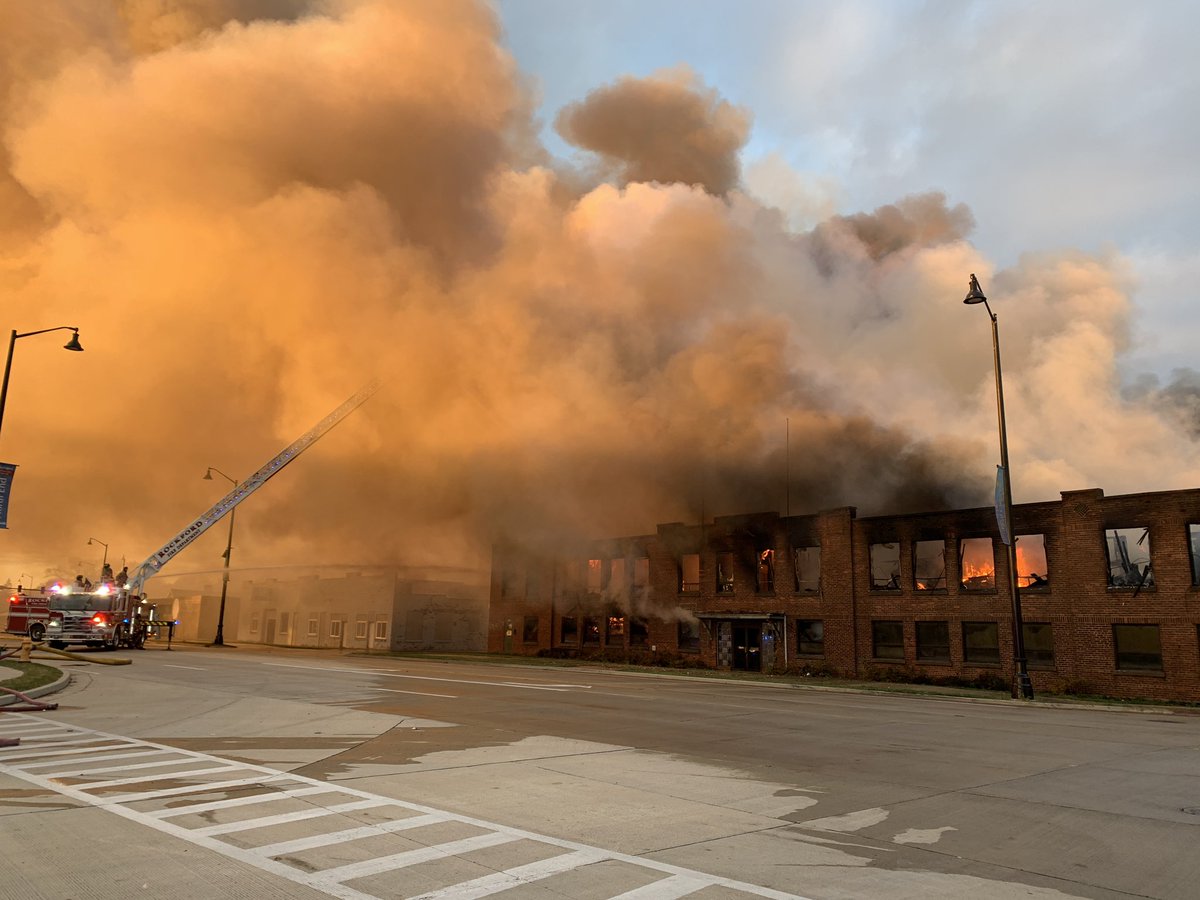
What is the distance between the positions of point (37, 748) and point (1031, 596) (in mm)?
29244

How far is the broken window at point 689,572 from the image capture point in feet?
131

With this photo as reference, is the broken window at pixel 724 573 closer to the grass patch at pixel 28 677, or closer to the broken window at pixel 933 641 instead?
the broken window at pixel 933 641

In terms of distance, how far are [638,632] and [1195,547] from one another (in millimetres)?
23700

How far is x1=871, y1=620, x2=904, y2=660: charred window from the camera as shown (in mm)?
32219

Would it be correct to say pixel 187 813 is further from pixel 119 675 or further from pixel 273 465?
pixel 273 465

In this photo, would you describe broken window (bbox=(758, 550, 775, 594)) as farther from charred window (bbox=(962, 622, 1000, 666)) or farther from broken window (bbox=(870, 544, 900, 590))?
charred window (bbox=(962, 622, 1000, 666))

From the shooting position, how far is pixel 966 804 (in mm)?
7871

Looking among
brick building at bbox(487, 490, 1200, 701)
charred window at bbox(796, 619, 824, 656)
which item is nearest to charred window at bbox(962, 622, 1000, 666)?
brick building at bbox(487, 490, 1200, 701)

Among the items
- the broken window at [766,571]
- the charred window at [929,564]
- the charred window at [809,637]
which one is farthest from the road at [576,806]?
the broken window at [766,571]

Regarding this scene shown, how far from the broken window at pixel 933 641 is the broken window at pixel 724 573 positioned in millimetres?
9001

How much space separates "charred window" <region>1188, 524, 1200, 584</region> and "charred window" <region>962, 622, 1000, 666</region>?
627cm

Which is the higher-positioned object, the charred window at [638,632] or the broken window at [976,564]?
the broken window at [976,564]

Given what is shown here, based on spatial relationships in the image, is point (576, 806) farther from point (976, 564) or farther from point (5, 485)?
point (976, 564)

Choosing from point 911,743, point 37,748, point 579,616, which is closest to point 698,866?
point 911,743
